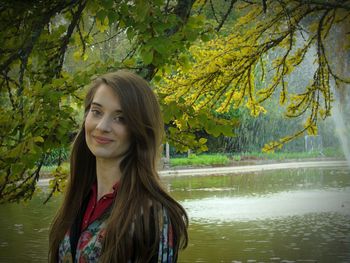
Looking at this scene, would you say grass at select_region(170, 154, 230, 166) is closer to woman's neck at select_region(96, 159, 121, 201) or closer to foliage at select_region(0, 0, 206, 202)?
foliage at select_region(0, 0, 206, 202)

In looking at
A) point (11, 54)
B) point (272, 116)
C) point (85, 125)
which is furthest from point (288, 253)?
point (272, 116)

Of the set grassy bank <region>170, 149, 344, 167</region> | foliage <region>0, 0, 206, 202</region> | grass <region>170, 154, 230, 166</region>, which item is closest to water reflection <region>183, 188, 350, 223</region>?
foliage <region>0, 0, 206, 202</region>

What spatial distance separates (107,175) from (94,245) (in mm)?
218

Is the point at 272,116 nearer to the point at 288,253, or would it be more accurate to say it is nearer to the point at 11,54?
the point at 288,253

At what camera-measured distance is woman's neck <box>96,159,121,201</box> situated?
1.62m

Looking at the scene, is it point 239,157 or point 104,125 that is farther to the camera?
point 239,157

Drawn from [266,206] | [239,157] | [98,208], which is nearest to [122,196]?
[98,208]

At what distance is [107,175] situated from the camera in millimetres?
1629

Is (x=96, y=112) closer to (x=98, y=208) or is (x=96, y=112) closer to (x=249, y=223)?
(x=98, y=208)

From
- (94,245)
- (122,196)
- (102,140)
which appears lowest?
(94,245)

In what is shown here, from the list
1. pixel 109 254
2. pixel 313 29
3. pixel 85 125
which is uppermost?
pixel 313 29

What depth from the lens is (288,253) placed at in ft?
19.9

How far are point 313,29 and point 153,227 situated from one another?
4986mm

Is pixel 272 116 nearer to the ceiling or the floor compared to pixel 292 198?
nearer to the ceiling
